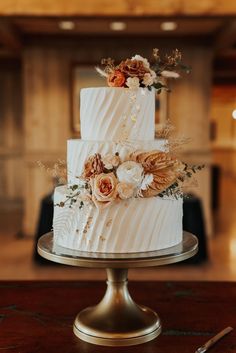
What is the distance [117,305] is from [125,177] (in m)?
0.41

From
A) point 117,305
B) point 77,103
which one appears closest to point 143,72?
point 117,305

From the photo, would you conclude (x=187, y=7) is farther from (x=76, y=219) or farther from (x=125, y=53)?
(x=76, y=219)

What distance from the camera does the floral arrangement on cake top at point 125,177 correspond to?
4.30 ft

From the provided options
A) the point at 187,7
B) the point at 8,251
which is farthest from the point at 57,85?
the point at 187,7

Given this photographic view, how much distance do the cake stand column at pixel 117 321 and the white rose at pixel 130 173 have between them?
0.30 metres

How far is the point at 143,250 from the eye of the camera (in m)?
1.37

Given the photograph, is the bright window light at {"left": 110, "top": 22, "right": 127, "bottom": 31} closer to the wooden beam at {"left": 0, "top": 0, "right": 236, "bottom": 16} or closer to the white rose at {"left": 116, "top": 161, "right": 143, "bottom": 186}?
the wooden beam at {"left": 0, "top": 0, "right": 236, "bottom": 16}

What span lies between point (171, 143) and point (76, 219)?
1.23 ft

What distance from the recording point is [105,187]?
4.31 feet

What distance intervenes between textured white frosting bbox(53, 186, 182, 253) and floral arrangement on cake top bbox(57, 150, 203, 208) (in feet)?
0.09

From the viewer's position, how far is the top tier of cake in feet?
4.73

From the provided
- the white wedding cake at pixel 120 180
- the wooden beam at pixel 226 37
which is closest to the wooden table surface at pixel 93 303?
the white wedding cake at pixel 120 180

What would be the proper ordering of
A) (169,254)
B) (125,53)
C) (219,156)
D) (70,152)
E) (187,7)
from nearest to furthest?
(169,254) → (70,152) → (187,7) → (125,53) → (219,156)

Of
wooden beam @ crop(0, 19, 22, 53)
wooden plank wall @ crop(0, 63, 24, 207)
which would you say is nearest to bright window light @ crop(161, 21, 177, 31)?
wooden beam @ crop(0, 19, 22, 53)
